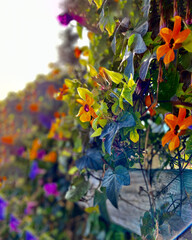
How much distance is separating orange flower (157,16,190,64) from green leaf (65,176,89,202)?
607 millimetres

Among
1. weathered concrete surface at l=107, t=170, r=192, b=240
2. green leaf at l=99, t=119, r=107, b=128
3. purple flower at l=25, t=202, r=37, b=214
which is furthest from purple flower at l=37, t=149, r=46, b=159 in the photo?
green leaf at l=99, t=119, r=107, b=128

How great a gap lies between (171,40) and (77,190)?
0.65 m

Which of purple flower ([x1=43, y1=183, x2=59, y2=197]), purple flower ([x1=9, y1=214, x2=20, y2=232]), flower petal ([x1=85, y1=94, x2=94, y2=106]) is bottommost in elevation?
purple flower ([x1=9, y1=214, x2=20, y2=232])

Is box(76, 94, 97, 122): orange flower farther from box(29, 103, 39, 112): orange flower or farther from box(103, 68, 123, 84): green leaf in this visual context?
box(29, 103, 39, 112): orange flower

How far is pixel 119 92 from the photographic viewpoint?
48 cm

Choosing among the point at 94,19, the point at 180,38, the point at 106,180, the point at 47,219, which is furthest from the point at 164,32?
the point at 47,219

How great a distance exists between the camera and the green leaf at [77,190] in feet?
2.75

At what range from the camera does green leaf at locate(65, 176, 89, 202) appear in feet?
2.75

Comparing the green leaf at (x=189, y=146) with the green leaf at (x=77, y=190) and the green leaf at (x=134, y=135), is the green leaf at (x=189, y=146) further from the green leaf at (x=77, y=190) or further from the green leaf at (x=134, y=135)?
the green leaf at (x=77, y=190)

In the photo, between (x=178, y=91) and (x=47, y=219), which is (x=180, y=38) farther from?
(x=47, y=219)

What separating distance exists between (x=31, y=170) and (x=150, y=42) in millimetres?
1571

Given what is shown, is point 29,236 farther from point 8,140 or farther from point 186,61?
point 186,61

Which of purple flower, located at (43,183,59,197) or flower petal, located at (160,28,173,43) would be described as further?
purple flower, located at (43,183,59,197)

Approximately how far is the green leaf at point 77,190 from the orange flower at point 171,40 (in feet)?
1.99
